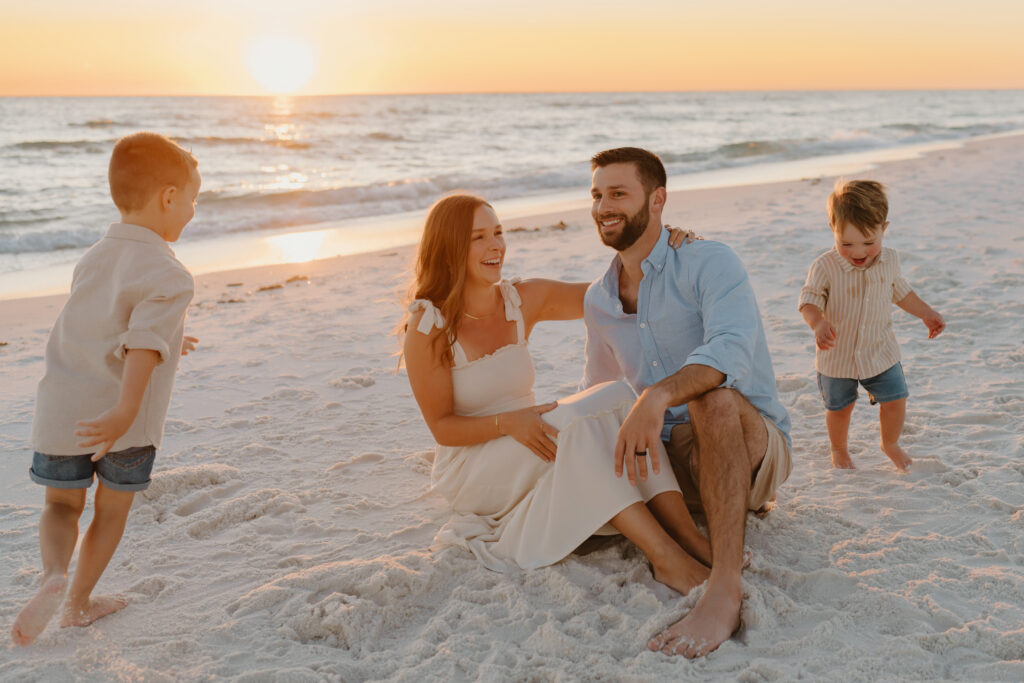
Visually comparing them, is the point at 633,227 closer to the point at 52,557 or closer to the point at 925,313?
the point at 925,313

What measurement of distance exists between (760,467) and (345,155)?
21798 mm

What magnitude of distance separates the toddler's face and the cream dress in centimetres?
132

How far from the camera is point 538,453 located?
10.4 ft

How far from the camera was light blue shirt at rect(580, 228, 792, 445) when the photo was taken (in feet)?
9.86

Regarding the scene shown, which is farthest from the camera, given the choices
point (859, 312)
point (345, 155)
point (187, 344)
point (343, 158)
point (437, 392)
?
point (345, 155)

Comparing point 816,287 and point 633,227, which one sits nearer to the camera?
point 633,227

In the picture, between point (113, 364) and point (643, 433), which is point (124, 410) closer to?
point (113, 364)

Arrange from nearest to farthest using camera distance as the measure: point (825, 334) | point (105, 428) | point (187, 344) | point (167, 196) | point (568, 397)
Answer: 1. point (105, 428)
2. point (167, 196)
3. point (187, 344)
4. point (568, 397)
5. point (825, 334)

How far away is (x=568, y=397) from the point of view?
10.9 ft

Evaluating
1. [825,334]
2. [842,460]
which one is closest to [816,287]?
[825,334]

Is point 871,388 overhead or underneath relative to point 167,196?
underneath

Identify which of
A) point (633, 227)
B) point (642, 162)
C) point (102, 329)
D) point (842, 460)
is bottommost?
point (842, 460)

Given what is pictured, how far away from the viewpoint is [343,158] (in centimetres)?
2261

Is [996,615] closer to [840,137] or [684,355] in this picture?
[684,355]
